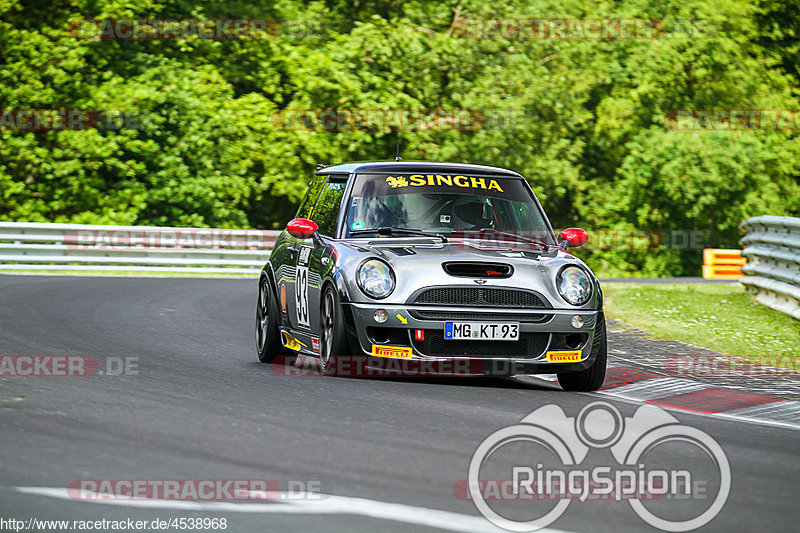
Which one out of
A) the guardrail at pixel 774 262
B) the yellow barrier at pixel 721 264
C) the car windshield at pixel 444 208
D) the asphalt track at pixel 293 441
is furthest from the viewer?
the yellow barrier at pixel 721 264

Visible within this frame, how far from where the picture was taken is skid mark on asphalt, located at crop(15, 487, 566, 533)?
4.81 meters

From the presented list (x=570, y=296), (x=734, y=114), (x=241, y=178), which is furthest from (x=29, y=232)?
(x=734, y=114)

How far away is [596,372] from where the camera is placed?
867 centimetres

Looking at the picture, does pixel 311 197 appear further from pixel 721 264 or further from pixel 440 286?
pixel 721 264

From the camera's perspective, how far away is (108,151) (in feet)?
98.3

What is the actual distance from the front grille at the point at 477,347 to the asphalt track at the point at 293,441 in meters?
0.25

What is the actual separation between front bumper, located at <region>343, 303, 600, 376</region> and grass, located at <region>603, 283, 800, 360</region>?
10.7ft

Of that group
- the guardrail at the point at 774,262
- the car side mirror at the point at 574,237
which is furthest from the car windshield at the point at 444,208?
the guardrail at the point at 774,262

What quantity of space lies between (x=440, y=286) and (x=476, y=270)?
1.00 feet

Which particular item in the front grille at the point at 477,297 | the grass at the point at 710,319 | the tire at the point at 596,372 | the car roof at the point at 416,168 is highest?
the car roof at the point at 416,168

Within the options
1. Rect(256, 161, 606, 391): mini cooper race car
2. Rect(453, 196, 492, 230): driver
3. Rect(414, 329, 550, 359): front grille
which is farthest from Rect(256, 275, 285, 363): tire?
Rect(414, 329, 550, 359): front grille

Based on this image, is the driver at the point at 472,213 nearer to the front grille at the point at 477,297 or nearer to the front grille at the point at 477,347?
the front grille at the point at 477,297

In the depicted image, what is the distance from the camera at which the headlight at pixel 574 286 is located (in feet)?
28.0

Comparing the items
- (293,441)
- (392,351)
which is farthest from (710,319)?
(293,441)
